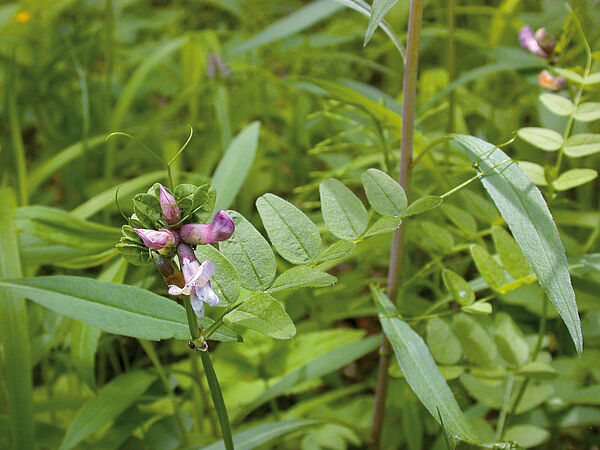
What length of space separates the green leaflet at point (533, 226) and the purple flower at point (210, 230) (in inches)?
11.9

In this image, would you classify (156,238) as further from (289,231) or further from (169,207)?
(289,231)

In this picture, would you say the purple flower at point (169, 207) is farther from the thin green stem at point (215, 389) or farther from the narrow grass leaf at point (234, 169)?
the narrow grass leaf at point (234, 169)

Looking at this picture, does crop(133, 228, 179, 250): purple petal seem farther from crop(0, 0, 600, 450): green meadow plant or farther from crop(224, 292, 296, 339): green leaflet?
crop(224, 292, 296, 339): green leaflet

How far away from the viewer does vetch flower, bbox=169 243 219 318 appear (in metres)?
0.48

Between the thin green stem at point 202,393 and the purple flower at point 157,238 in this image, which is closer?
the purple flower at point 157,238

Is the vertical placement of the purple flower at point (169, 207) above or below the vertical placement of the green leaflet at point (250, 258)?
above

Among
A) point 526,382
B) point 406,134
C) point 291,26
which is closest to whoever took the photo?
point 406,134

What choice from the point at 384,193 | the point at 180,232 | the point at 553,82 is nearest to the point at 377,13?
the point at 384,193

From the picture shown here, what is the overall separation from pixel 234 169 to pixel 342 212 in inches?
14.3

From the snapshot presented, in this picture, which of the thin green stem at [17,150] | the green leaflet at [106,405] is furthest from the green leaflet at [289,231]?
the thin green stem at [17,150]

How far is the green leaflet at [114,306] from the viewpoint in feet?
2.12

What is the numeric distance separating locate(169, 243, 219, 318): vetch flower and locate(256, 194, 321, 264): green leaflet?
13 centimetres

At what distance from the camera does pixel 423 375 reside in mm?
684

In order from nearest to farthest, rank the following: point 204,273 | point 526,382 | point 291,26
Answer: point 204,273 → point 526,382 → point 291,26
